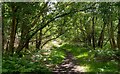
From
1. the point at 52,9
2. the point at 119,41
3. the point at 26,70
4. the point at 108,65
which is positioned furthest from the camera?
the point at 119,41

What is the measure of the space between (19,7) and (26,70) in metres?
3.17

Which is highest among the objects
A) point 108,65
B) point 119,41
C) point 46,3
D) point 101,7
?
point 46,3

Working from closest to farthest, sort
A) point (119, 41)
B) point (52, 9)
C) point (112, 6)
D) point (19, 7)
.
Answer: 1. point (19, 7)
2. point (112, 6)
3. point (52, 9)
4. point (119, 41)

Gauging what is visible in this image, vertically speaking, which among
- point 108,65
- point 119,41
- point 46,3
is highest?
point 46,3

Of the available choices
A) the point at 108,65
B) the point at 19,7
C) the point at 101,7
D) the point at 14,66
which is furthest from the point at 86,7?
the point at 14,66

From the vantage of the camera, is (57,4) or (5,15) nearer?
(5,15)

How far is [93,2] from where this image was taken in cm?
1385

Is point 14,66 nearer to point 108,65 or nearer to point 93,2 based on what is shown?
point 108,65

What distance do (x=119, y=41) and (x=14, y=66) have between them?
36.7 feet

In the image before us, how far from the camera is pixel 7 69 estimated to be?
9727 mm

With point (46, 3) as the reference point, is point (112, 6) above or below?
below

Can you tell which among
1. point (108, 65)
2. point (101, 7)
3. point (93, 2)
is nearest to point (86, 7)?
point (93, 2)

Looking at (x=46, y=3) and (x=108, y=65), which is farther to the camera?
(x=46, y=3)

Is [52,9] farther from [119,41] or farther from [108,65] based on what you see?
[119,41]
